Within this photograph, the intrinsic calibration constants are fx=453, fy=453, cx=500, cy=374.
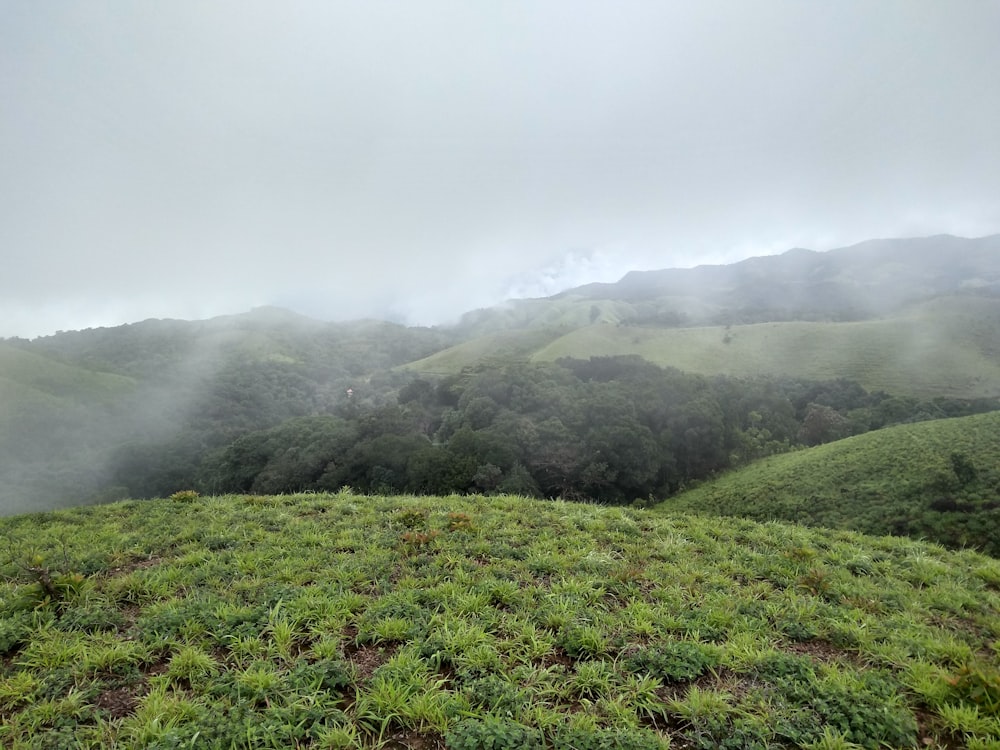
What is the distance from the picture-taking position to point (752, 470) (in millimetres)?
45469

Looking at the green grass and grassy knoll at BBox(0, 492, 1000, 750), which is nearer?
grassy knoll at BBox(0, 492, 1000, 750)

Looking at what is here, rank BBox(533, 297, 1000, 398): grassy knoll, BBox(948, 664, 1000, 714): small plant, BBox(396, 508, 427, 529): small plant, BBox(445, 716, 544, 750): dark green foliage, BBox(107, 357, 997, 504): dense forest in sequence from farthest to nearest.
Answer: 1. BBox(533, 297, 1000, 398): grassy knoll
2. BBox(107, 357, 997, 504): dense forest
3. BBox(396, 508, 427, 529): small plant
4. BBox(948, 664, 1000, 714): small plant
5. BBox(445, 716, 544, 750): dark green foliage

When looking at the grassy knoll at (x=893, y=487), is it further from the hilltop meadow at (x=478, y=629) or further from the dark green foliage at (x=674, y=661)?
the dark green foliage at (x=674, y=661)

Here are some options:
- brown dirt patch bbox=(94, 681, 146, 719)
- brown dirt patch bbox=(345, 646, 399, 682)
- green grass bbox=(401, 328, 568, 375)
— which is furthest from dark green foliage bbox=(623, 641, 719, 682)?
green grass bbox=(401, 328, 568, 375)

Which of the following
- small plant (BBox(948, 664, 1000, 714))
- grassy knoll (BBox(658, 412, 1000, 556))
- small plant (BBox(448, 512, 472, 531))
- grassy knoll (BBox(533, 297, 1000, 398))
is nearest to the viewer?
small plant (BBox(948, 664, 1000, 714))

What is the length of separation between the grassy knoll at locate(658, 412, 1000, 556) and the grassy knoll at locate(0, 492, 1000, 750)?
2284cm

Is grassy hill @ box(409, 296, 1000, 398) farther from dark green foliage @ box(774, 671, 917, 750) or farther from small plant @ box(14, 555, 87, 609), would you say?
small plant @ box(14, 555, 87, 609)

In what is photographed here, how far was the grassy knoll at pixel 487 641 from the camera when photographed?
4.29 metres

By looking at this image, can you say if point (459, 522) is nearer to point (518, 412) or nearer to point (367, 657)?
point (367, 657)

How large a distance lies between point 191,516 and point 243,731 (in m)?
8.42

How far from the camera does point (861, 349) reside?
298 feet

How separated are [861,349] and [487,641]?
112 m

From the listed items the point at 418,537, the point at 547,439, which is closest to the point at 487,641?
the point at 418,537

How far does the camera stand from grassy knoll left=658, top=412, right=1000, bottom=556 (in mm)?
27000
